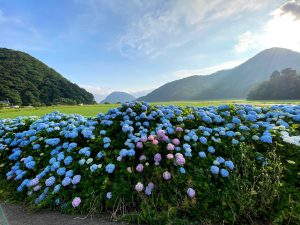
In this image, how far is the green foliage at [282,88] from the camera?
44.3 meters

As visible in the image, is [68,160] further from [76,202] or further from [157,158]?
[157,158]

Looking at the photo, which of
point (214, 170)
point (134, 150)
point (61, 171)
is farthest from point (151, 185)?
point (61, 171)

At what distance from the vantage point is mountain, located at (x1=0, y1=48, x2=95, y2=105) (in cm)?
5725

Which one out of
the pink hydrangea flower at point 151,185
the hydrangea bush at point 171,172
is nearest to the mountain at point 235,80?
the hydrangea bush at point 171,172

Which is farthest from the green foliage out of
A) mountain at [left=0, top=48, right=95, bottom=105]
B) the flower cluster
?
mountain at [left=0, top=48, right=95, bottom=105]

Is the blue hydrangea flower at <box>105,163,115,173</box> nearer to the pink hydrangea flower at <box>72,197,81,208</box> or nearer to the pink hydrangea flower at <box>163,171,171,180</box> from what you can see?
the pink hydrangea flower at <box>72,197,81,208</box>

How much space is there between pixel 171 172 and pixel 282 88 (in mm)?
54273

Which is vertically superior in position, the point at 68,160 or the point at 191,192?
the point at 68,160

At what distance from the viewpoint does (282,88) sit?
151 feet

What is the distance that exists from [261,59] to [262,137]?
167096 millimetres

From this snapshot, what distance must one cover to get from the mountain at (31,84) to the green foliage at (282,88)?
173ft

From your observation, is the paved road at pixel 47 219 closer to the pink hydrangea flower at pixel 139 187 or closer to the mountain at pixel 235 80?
the pink hydrangea flower at pixel 139 187

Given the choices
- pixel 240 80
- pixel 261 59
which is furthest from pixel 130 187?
pixel 261 59

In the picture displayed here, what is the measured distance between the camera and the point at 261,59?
468 ft
